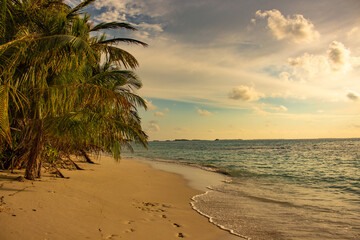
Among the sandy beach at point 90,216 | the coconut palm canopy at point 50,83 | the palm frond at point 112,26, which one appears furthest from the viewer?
the palm frond at point 112,26

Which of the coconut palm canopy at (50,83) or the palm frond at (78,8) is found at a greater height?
the palm frond at (78,8)

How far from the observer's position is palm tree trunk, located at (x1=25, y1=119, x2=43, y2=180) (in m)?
6.45

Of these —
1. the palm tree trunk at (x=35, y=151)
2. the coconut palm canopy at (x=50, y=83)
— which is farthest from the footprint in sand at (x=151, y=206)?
the palm tree trunk at (x=35, y=151)

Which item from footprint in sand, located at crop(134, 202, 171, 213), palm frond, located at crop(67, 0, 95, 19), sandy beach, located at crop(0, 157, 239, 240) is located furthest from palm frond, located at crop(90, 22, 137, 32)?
footprint in sand, located at crop(134, 202, 171, 213)

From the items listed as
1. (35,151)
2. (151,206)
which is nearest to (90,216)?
(151,206)

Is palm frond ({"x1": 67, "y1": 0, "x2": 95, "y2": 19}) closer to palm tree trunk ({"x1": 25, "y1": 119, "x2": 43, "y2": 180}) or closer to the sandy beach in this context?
palm tree trunk ({"x1": 25, "y1": 119, "x2": 43, "y2": 180})

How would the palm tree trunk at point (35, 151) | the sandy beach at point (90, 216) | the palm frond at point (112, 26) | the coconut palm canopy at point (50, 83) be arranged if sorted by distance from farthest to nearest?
the palm frond at point (112, 26) → the palm tree trunk at point (35, 151) → the coconut palm canopy at point (50, 83) → the sandy beach at point (90, 216)

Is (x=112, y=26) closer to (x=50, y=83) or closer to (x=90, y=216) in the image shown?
(x=50, y=83)

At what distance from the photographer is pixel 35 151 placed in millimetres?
6742

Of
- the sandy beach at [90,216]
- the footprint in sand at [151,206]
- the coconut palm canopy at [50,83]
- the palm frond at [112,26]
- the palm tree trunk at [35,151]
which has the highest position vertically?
the palm frond at [112,26]

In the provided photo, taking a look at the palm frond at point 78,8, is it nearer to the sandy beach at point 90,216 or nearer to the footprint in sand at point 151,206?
the sandy beach at point 90,216

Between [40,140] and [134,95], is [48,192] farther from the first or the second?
[134,95]

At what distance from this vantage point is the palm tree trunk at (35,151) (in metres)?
6.45

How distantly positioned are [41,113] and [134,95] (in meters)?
5.00
